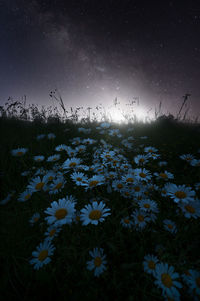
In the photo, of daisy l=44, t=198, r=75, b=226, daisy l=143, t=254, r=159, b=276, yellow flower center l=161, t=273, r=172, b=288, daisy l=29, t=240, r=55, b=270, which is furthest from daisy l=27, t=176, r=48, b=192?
yellow flower center l=161, t=273, r=172, b=288

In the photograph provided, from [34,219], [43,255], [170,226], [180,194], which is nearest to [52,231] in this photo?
[43,255]

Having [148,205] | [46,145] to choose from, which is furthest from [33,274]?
[46,145]

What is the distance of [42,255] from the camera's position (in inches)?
33.8

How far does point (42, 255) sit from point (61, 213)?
287mm

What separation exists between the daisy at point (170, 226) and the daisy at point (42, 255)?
0.81m

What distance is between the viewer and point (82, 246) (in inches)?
35.2

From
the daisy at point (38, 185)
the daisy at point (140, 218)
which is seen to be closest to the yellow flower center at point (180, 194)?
the daisy at point (140, 218)

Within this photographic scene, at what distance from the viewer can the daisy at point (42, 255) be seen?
83 cm

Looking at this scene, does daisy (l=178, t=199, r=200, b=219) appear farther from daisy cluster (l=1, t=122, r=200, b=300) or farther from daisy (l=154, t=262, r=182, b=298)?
daisy (l=154, t=262, r=182, b=298)

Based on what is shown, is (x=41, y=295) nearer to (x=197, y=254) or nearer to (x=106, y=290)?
(x=106, y=290)

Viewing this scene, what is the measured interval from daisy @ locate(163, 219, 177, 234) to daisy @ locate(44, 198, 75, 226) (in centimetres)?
70

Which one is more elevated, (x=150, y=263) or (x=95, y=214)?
(x=95, y=214)

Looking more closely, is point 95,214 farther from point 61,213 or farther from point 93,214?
point 61,213

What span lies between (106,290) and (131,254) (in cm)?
26
